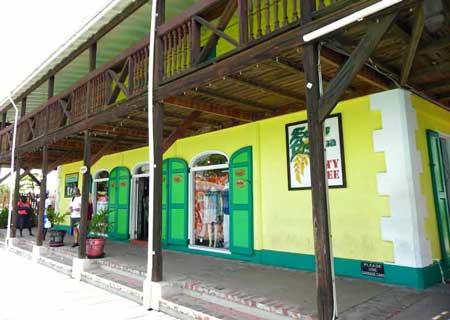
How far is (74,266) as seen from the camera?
6621 millimetres

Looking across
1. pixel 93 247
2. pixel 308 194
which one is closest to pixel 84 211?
pixel 93 247

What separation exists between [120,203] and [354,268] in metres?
7.01

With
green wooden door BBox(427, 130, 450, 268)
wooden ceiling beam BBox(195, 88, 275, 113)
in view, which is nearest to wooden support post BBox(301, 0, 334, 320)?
wooden ceiling beam BBox(195, 88, 275, 113)

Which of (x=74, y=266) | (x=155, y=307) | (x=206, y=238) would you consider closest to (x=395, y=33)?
(x=155, y=307)

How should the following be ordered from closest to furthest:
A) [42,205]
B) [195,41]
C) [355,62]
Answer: [355,62] → [195,41] → [42,205]

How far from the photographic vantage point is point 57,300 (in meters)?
5.09

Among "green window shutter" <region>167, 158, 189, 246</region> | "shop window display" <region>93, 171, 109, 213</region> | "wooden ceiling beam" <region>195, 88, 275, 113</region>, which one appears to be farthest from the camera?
"shop window display" <region>93, 171, 109, 213</region>

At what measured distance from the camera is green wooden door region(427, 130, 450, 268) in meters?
4.97

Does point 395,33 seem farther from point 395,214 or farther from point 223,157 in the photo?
point 223,157

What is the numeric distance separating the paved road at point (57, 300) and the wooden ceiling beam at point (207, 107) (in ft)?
9.60

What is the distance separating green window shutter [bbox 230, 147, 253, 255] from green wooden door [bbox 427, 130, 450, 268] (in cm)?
296

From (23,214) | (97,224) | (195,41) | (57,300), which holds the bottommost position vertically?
(57,300)

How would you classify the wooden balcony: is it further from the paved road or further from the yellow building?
the paved road

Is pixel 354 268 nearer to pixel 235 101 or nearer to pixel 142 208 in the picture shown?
pixel 235 101
